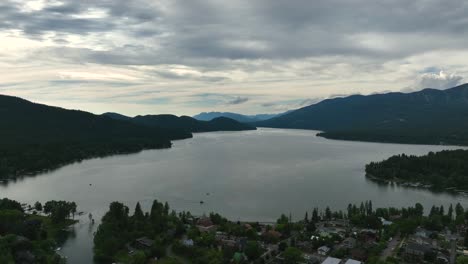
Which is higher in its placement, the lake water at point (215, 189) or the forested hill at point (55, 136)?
the forested hill at point (55, 136)

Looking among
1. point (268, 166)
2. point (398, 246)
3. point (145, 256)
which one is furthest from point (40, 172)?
point (398, 246)

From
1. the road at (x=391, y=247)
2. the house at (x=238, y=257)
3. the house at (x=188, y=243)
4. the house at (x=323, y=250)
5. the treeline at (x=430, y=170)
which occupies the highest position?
the treeline at (x=430, y=170)

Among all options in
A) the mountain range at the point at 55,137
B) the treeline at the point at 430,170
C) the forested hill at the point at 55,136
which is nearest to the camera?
the treeline at the point at 430,170

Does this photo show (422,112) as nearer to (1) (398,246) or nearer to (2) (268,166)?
(2) (268,166)

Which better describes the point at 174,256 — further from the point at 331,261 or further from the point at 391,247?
the point at 391,247

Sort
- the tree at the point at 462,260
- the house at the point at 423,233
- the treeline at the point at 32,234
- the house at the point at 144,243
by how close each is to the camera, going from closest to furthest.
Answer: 1. the tree at the point at 462,260
2. the treeline at the point at 32,234
3. the house at the point at 144,243
4. the house at the point at 423,233

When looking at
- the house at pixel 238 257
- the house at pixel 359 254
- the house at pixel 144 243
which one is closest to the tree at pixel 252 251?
the house at pixel 238 257

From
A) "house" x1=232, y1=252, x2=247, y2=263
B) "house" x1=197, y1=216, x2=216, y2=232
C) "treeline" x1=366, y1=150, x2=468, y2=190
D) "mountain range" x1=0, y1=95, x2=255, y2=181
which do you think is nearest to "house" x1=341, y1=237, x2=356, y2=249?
"house" x1=232, y1=252, x2=247, y2=263

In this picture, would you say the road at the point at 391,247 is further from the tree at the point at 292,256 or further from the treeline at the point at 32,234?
the treeline at the point at 32,234
